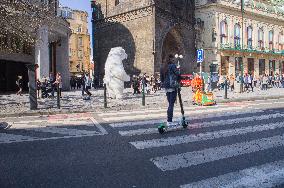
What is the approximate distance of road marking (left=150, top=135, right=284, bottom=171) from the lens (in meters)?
4.98

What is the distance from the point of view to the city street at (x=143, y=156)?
4.28 m

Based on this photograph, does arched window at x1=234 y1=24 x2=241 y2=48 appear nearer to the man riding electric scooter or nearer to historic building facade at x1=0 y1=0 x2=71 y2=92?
historic building facade at x1=0 y1=0 x2=71 y2=92

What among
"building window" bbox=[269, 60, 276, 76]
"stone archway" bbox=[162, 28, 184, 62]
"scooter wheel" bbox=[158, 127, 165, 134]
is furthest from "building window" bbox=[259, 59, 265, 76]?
"scooter wheel" bbox=[158, 127, 165, 134]

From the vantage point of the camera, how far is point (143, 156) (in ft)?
17.9

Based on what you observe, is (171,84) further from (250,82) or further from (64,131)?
(250,82)

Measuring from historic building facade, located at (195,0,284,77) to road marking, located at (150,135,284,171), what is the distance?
1517 inches

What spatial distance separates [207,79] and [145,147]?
79.5ft

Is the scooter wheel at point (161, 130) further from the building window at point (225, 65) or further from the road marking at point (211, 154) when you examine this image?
the building window at point (225, 65)

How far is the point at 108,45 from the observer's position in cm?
4316

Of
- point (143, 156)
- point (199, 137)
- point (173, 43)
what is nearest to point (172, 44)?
point (173, 43)

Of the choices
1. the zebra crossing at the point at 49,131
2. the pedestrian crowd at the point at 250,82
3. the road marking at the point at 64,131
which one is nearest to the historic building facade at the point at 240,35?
the pedestrian crowd at the point at 250,82

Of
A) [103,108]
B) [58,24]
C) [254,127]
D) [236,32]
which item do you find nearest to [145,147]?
[254,127]

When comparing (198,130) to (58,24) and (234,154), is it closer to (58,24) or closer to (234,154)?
(234,154)

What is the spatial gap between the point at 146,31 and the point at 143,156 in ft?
110
